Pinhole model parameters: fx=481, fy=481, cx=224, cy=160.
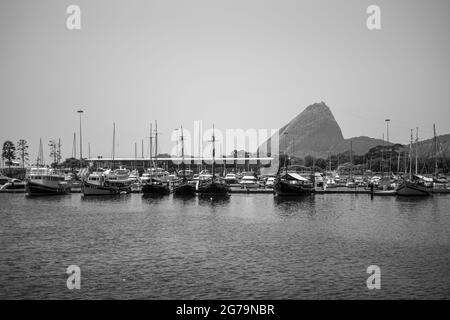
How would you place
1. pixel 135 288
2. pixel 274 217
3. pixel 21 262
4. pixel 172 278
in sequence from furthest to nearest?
pixel 274 217
pixel 21 262
pixel 172 278
pixel 135 288

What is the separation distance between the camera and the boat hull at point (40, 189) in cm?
9994

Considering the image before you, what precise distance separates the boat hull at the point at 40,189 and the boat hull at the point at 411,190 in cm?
7144

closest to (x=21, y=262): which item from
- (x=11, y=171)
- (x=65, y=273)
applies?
(x=65, y=273)

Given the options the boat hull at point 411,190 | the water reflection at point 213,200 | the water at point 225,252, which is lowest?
the water at point 225,252

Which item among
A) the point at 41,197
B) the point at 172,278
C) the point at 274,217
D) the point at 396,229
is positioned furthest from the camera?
the point at 41,197

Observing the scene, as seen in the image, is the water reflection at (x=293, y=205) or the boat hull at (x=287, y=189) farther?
the boat hull at (x=287, y=189)

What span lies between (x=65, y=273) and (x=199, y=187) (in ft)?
226

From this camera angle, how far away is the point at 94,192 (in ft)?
331

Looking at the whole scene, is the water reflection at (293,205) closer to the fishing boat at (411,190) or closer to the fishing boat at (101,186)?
the fishing boat at (411,190)

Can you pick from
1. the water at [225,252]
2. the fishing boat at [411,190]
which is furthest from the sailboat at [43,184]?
the fishing boat at [411,190]

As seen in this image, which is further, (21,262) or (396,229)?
(396,229)

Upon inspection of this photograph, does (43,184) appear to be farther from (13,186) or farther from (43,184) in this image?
(13,186)

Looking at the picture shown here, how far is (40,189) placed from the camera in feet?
333
